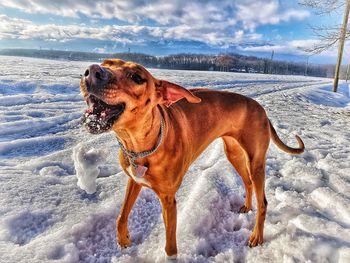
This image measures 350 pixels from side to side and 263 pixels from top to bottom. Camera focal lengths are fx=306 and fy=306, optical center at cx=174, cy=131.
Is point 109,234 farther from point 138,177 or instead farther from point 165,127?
point 165,127

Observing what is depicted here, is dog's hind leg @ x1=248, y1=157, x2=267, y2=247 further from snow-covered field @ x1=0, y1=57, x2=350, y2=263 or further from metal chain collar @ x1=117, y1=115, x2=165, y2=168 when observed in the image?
metal chain collar @ x1=117, y1=115, x2=165, y2=168

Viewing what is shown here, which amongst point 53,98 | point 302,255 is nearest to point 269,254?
point 302,255

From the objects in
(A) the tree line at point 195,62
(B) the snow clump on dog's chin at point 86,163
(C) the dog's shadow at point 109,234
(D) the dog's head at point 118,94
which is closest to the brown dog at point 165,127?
(D) the dog's head at point 118,94

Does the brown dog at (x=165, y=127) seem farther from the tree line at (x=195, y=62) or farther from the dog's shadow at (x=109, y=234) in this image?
the tree line at (x=195, y=62)

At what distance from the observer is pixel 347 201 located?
Result: 3.56m

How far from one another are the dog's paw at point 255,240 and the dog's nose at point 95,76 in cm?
209

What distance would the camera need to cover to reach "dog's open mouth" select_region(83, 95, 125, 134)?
6.64 ft

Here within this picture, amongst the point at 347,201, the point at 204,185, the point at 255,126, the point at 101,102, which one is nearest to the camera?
the point at 101,102

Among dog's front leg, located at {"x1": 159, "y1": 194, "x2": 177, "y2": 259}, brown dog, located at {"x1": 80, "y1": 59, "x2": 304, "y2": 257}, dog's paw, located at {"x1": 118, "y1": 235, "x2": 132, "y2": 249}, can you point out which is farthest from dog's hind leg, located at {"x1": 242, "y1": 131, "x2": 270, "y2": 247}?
dog's paw, located at {"x1": 118, "y1": 235, "x2": 132, "y2": 249}

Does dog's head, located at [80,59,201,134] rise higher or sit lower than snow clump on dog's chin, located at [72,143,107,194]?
higher

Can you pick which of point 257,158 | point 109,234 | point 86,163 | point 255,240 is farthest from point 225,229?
point 86,163

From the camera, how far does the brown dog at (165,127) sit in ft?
6.83

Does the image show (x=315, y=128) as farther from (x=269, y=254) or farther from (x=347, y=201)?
(x=269, y=254)

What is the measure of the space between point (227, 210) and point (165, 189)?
1.33m
